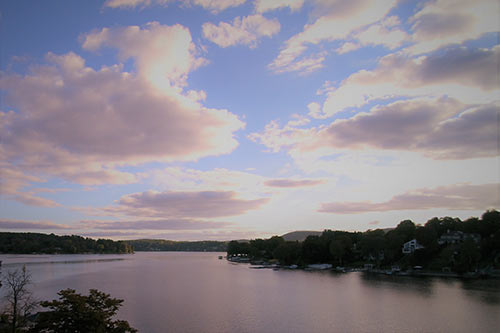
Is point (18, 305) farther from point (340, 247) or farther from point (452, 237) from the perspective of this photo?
point (452, 237)

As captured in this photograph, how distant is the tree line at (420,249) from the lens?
97069 mm

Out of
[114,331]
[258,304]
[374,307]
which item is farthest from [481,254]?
[114,331]

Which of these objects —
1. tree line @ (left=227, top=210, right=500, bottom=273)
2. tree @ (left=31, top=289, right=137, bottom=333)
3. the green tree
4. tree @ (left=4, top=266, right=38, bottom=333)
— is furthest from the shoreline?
tree @ (left=4, top=266, right=38, bottom=333)

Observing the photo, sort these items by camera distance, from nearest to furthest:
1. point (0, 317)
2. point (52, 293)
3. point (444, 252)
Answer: point (0, 317) → point (52, 293) → point (444, 252)

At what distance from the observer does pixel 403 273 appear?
106000 mm

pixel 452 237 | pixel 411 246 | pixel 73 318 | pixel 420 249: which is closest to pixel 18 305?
pixel 73 318

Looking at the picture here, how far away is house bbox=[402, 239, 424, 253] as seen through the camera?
121562 millimetres

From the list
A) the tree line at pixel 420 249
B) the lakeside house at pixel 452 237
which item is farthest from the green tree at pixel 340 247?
the lakeside house at pixel 452 237

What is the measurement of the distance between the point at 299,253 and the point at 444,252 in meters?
66.0

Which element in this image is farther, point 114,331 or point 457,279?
point 457,279

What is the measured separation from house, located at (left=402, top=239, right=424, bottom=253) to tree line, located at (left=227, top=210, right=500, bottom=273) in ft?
4.70

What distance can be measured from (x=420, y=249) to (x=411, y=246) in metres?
7.03

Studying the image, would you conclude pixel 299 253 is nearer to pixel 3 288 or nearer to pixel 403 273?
pixel 403 273

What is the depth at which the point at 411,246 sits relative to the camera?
411 feet
